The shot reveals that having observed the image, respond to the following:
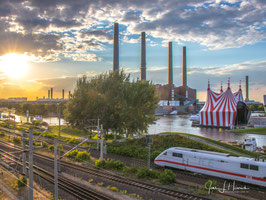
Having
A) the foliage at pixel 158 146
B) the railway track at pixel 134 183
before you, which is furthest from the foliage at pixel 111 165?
the foliage at pixel 158 146

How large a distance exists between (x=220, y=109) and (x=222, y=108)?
24.5 inches

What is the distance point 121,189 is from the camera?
16.6 meters

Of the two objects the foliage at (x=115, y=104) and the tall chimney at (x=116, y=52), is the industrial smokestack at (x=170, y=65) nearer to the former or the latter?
the tall chimney at (x=116, y=52)

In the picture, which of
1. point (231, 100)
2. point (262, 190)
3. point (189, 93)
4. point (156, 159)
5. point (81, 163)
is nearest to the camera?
point (262, 190)

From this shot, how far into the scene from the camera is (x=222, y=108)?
203 feet

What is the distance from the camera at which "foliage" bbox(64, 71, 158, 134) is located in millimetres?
32094

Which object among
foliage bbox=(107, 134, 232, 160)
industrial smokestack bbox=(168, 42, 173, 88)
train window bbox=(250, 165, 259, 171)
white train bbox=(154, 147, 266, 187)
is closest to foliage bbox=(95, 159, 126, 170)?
white train bbox=(154, 147, 266, 187)

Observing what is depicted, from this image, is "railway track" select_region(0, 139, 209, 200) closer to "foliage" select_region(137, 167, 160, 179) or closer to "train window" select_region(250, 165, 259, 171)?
"foliage" select_region(137, 167, 160, 179)

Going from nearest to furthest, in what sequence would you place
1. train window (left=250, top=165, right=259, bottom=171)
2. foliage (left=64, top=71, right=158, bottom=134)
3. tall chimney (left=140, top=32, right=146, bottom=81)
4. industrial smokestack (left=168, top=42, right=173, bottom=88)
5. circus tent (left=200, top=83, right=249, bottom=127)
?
train window (left=250, top=165, right=259, bottom=171), foliage (left=64, top=71, right=158, bottom=134), circus tent (left=200, top=83, right=249, bottom=127), tall chimney (left=140, top=32, right=146, bottom=81), industrial smokestack (left=168, top=42, right=173, bottom=88)

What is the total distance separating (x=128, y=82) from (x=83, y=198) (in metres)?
22.1

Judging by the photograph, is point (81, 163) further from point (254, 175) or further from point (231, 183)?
point (254, 175)

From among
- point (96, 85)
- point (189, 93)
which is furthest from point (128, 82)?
point (189, 93)

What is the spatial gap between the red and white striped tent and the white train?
45297 millimetres

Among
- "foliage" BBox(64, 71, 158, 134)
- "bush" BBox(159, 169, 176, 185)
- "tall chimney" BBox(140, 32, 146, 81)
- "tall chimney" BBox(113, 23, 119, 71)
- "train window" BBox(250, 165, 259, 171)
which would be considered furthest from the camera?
"tall chimney" BBox(140, 32, 146, 81)
